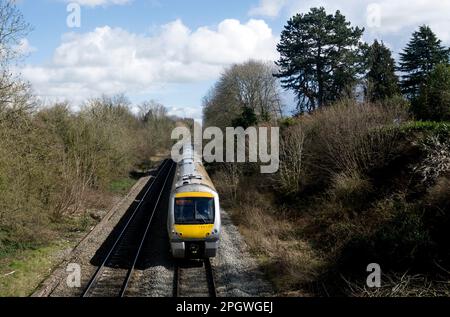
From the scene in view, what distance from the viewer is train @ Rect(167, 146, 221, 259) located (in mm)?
15203

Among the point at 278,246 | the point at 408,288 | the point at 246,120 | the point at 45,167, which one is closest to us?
the point at 408,288

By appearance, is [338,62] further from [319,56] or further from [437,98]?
[437,98]

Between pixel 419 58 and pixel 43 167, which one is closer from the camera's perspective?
pixel 43 167

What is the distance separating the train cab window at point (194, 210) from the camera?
15.5 m

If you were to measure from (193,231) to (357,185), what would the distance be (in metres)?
7.84

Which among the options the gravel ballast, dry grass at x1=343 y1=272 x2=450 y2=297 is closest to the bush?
the gravel ballast

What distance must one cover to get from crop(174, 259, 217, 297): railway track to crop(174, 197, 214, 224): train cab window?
1579 millimetres

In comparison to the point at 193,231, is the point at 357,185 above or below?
above

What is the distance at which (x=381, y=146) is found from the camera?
20562mm

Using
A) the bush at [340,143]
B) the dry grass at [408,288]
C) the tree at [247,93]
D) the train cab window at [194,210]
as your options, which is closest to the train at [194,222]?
the train cab window at [194,210]

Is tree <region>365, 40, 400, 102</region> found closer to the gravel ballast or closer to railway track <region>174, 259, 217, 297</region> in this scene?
the gravel ballast

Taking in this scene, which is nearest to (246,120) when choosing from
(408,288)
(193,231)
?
(193,231)

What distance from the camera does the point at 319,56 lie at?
39656 mm

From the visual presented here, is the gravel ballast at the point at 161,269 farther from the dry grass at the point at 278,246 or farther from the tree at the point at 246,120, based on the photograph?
the tree at the point at 246,120
